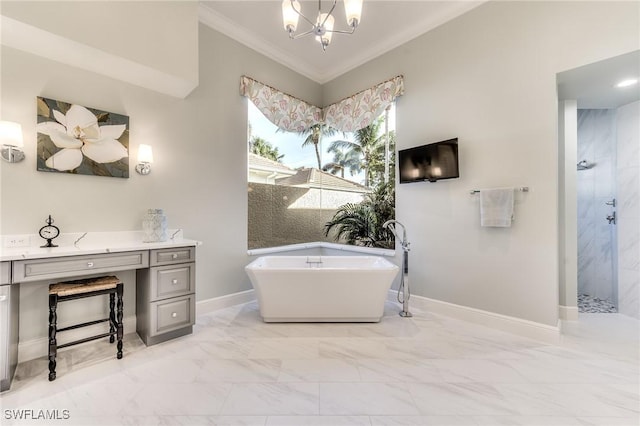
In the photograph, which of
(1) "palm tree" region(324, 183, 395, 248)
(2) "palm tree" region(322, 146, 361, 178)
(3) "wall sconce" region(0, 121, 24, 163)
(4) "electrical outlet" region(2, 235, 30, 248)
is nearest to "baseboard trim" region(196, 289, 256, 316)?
(4) "electrical outlet" region(2, 235, 30, 248)

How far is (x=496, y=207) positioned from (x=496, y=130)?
31.0 inches

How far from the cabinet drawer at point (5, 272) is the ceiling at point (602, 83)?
4551mm

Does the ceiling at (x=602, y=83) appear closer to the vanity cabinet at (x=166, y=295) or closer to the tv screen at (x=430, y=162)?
the tv screen at (x=430, y=162)

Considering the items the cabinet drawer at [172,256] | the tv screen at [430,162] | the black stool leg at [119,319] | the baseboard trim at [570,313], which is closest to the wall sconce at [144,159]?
the cabinet drawer at [172,256]

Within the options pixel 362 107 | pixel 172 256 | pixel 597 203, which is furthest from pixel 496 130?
pixel 172 256

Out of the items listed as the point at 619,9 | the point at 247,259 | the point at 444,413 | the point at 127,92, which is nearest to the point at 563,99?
the point at 619,9

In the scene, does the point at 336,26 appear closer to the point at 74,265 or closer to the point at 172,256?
the point at 172,256

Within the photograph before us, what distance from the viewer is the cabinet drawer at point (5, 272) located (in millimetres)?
1739

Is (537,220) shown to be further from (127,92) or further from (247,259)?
(127,92)

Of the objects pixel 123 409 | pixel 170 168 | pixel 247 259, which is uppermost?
pixel 170 168

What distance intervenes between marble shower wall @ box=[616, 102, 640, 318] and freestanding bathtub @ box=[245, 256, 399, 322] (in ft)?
8.86

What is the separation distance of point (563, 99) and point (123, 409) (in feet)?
15.4

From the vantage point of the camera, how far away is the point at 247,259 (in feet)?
11.8

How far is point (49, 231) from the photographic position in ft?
7.26
